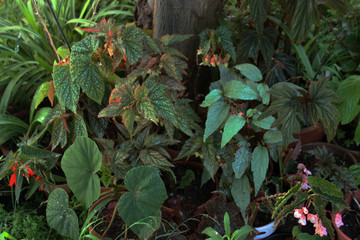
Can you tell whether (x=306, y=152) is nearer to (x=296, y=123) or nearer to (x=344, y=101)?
(x=344, y=101)

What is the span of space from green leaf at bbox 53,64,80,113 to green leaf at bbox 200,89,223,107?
1.52 feet

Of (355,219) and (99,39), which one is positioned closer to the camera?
(99,39)

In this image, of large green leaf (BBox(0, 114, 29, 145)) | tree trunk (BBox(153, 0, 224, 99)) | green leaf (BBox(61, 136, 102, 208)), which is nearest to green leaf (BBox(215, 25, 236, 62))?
tree trunk (BBox(153, 0, 224, 99))

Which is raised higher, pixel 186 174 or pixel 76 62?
pixel 76 62

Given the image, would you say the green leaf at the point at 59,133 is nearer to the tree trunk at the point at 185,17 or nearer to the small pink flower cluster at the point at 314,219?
the tree trunk at the point at 185,17

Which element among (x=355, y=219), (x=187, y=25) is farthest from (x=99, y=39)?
(x=355, y=219)

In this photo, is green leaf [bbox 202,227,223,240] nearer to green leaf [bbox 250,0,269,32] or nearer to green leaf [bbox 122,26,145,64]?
green leaf [bbox 122,26,145,64]

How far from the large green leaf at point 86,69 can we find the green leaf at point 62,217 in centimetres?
37

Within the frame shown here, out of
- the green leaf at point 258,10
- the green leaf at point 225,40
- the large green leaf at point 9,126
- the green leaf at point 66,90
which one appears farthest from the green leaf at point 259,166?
the large green leaf at point 9,126

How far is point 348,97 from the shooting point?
1.74 m

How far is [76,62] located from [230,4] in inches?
45.3

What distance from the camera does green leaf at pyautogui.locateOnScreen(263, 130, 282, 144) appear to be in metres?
1.40

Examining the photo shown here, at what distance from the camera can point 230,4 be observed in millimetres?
2086

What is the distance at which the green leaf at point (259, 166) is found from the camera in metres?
1.38
